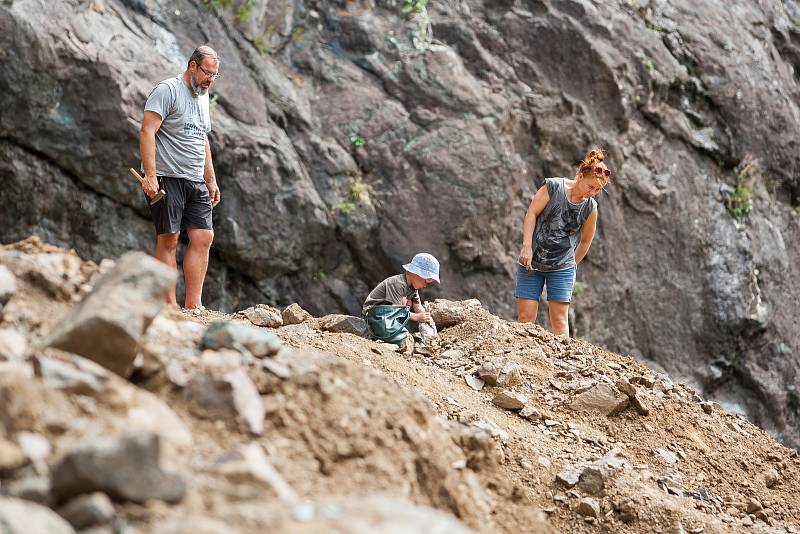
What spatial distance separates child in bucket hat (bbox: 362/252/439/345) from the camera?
6.14 meters

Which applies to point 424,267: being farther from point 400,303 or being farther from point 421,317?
point 421,317

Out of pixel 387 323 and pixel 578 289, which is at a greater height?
pixel 387 323

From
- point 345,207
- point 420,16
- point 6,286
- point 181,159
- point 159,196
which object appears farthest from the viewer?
point 420,16

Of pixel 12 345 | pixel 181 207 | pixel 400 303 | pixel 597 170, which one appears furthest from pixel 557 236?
pixel 12 345

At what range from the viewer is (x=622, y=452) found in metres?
5.09

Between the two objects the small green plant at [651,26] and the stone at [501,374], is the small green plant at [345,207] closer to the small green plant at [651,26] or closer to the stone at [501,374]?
the stone at [501,374]

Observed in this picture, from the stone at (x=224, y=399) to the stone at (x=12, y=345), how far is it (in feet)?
1.66

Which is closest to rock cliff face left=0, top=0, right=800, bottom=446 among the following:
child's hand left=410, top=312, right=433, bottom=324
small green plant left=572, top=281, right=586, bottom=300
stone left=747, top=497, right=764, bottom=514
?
small green plant left=572, top=281, right=586, bottom=300

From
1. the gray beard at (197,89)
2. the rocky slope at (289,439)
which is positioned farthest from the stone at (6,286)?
the gray beard at (197,89)

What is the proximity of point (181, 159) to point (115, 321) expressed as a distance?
10.9 ft

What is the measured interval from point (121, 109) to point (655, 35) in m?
7.29

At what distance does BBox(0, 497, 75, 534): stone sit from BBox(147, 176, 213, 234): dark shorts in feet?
12.8

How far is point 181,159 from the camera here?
5.93 metres

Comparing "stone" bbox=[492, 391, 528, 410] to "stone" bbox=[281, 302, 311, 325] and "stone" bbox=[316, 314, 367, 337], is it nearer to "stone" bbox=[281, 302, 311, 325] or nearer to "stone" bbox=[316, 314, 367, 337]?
"stone" bbox=[316, 314, 367, 337]
